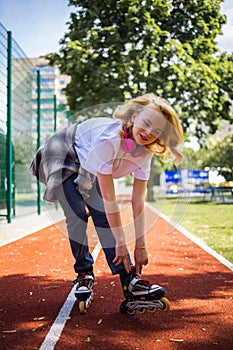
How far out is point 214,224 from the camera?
11930mm

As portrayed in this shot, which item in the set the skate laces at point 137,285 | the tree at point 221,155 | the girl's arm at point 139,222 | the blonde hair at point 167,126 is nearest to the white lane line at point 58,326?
the skate laces at point 137,285

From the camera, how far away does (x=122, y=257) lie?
133 inches

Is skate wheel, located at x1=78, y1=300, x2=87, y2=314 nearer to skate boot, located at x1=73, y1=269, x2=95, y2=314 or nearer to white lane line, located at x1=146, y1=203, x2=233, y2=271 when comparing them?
skate boot, located at x1=73, y1=269, x2=95, y2=314

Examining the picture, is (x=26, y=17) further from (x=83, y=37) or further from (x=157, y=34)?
(x=83, y=37)

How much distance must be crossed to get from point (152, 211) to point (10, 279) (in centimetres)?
191

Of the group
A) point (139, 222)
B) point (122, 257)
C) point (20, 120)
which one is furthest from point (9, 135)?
point (122, 257)

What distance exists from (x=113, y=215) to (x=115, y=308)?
100cm

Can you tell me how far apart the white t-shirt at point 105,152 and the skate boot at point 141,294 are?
75cm

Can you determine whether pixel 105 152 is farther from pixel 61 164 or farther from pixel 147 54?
pixel 147 54

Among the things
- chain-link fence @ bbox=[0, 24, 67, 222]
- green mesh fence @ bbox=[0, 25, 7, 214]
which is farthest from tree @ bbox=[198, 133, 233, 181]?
green mesh fence @ bbox=[0, 25, 7, 214]

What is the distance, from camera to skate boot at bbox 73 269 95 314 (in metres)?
3.65

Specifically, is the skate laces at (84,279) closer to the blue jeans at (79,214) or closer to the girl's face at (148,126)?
the blue jeans at (79,214)

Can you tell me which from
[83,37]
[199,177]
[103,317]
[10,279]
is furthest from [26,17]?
[199,177]

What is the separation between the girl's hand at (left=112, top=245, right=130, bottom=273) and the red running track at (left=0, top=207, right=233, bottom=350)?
0.42 m
